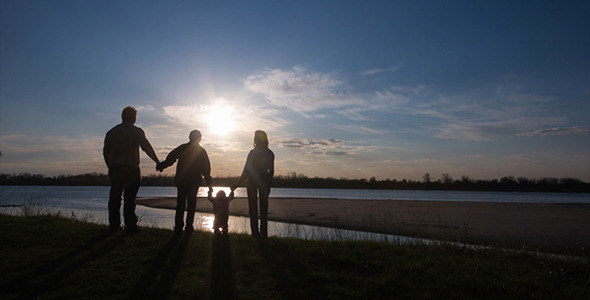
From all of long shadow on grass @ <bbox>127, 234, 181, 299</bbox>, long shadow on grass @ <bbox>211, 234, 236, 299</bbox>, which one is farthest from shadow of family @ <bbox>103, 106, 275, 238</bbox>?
long shadow on grass @ <bbox>127, 234, 181, 299</bbox>

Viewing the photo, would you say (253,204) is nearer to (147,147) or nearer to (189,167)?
(189,167)

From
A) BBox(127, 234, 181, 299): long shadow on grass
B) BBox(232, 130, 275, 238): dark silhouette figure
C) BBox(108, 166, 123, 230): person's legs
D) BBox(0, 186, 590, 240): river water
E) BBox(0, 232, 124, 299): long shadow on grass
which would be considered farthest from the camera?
BBox(0, 186, 590, 240): river water

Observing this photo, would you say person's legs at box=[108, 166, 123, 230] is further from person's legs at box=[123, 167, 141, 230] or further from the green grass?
Answer: the green grass

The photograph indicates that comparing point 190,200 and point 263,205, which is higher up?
point 190,200

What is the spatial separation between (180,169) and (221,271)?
338 centimetres

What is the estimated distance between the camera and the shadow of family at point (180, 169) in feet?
27.4

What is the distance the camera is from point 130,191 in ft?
27.9

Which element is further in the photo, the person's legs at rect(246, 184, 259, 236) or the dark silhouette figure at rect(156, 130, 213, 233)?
the person's legs at rect(246, 184, 259, 236)

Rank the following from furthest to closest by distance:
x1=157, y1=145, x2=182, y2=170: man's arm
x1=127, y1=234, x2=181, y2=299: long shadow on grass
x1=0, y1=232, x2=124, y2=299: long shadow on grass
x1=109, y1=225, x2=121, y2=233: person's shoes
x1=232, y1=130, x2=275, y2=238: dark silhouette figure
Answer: x1=109, y1=225, x2=121, y2=233: person's shoes < x1=232, y1=130, x2=275, y2=238: dark silhouette figure < x1=157, y1=145, x2=182, y2=170: man's arm < x1=0, y1=232, x2=124, y2=299: long shadow on grass < x1=127, y1=234, x2=181, y2=299: long shadow on grass

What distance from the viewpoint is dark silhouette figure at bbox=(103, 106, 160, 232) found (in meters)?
8.30

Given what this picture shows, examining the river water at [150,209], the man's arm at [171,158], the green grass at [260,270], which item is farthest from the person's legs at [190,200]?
the river water at [150,209]

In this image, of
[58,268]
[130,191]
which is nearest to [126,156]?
[130,191]

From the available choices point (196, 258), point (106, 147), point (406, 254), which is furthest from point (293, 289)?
point (106, 147)

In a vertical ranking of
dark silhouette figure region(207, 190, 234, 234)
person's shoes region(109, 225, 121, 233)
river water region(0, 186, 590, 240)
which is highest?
dark silhouette figure region(207, 190, 234, 234)
